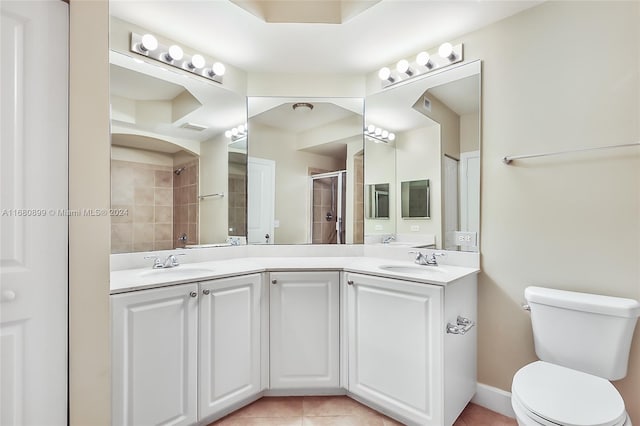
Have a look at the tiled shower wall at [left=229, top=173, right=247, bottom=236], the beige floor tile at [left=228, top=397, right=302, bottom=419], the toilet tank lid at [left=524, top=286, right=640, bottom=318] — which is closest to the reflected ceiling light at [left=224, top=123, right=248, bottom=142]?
the tiled shower wall at [left=229, top=173, right=247, bottom=236]

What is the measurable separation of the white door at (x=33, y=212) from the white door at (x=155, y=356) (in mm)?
324

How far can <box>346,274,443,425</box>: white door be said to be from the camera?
1632mm

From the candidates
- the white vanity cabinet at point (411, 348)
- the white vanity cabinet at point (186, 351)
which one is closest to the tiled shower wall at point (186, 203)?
the white vanity cabinet at point (186, 351)

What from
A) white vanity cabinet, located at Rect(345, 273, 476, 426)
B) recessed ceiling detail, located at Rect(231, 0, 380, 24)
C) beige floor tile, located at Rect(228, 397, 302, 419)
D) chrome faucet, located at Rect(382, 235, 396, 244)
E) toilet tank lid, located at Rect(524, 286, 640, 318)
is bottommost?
beige floor tile, located at Rect(228, 397, 302, 419)

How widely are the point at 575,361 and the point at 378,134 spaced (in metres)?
1.82

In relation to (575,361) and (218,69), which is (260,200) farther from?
(575,361)

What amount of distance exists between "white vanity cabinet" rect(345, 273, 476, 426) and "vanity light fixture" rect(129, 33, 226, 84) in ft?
5.66

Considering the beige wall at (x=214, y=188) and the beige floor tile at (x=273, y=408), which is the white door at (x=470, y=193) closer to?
the beige floor tile at (x=273, y=408)

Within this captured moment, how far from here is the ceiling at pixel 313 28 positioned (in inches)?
71.4

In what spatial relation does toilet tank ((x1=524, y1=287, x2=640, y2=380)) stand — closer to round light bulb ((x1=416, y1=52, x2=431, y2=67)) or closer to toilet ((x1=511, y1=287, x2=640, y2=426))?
toilet ((x1=511, y1=287, x2=640, y2=426))

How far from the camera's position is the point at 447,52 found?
203cm

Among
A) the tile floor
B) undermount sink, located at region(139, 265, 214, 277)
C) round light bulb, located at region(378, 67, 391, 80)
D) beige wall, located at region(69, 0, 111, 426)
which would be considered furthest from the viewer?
round light bulb, located at region(378, 67, 391, 80)

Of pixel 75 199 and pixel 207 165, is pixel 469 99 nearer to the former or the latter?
pixel 207 165

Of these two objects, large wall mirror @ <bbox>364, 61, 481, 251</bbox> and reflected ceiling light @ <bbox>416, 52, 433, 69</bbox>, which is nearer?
large wall mirror @ <bbox>364, 61, 481, 251</bbox>
